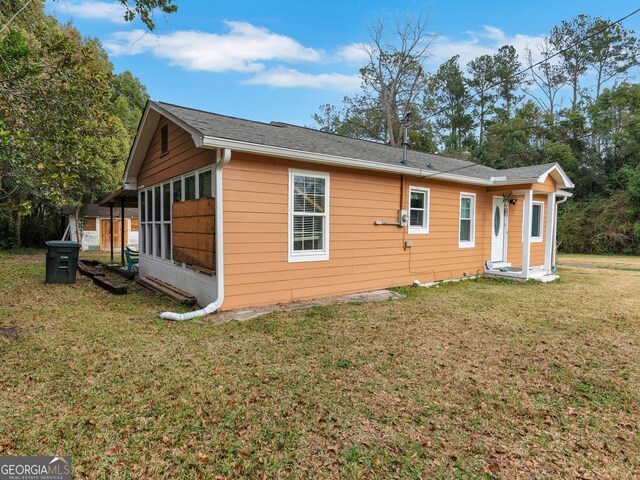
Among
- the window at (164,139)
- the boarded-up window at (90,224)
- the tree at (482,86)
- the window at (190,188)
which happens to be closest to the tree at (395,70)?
the tree at (482,86)

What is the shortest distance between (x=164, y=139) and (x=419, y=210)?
564 centimetres

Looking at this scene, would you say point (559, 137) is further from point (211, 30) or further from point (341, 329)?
point (341, 329)

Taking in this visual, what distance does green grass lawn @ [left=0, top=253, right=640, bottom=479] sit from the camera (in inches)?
87.2

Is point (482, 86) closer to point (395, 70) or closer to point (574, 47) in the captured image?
point (574, 47)

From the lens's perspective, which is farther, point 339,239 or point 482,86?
point 482,86

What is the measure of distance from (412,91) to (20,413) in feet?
80.6

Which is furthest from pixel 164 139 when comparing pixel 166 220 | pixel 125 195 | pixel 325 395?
pixel 325 395

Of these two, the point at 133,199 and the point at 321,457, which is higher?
the point at 133,199

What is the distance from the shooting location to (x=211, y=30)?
434 inches

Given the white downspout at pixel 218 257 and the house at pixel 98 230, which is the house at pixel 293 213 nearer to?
the white downspout at pixel 218 257

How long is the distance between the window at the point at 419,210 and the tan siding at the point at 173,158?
14.5 feet

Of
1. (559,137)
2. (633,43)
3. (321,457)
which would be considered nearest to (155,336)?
(321,457)

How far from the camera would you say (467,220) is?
30.2 ft

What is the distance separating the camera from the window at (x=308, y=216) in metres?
6.15
